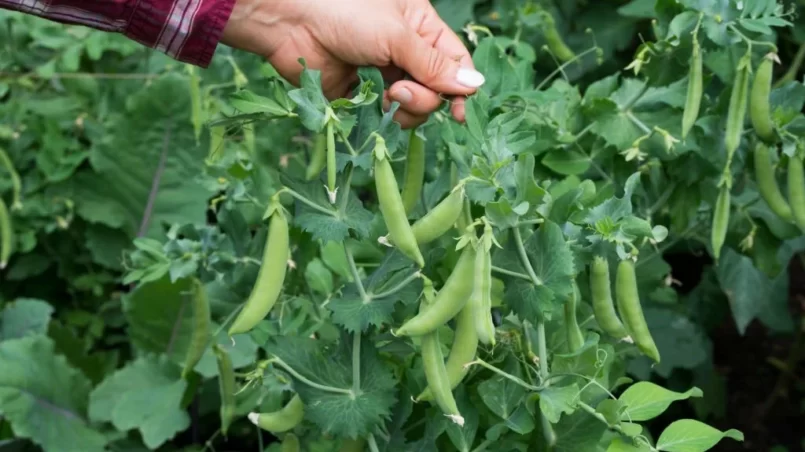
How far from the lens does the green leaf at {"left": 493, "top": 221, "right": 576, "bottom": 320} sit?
1.12 meters

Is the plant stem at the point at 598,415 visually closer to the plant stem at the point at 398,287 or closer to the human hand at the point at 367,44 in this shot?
the plant stem at the point at 398,287

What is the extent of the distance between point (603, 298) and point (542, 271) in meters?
0.11

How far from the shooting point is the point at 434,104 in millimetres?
1263

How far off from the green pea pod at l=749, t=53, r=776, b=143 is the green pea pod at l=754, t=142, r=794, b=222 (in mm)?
60

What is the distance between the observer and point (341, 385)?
1219mm

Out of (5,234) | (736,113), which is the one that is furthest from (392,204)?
(5,234)

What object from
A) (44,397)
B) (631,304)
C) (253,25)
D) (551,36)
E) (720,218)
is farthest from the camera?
(44,397)

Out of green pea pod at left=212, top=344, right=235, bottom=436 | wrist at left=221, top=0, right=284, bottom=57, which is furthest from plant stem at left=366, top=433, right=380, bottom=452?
wrist at left=221, top=0, right=284, bottom=57

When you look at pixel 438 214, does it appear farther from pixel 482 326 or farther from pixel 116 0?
pixel 116 0

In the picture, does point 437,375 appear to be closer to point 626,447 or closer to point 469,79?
point 626,447

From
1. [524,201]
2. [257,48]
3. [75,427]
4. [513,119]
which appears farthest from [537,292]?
[75,427]

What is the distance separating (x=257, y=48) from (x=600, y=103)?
0.59 metres

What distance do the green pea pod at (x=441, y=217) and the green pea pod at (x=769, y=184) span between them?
66cm

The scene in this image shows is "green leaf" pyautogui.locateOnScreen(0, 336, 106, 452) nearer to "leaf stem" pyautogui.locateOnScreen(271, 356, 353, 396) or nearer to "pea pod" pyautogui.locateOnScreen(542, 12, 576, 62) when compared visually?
"leaf stem" pyautogui.locateOnScreen(271, 356, 353, 396)
